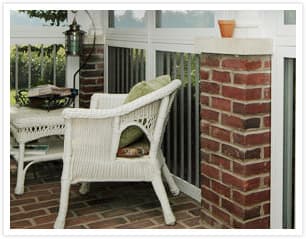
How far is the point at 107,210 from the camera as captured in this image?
3221 mm

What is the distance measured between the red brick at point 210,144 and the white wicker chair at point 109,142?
0.27 meters

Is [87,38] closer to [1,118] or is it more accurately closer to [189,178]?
[189,178]

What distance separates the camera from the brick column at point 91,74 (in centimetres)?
473

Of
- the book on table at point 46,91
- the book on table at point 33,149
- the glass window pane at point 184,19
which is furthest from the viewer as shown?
the book on table at point 46,91

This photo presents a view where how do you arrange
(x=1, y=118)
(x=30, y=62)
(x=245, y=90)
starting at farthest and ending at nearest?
(x=30, y=62) → (x=245, y=90) → (x=1, y=118)

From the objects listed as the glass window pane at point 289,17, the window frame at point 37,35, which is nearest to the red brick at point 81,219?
the glass window pane at point 289,17

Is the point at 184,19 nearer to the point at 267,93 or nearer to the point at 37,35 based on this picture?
the point at 267,93

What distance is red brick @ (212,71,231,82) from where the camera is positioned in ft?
8.43

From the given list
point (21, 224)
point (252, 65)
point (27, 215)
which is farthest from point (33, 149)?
point (252, 65)

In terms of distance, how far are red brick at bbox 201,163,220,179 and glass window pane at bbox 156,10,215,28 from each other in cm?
83

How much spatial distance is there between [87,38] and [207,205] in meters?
2.35

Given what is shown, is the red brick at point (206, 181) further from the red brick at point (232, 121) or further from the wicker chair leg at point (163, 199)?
the red brick at point (232, 121)

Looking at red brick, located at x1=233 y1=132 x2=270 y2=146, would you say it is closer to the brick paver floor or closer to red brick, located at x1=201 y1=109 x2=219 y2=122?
red brick, located at x1=201 y1=109 x2=219 y2=122
